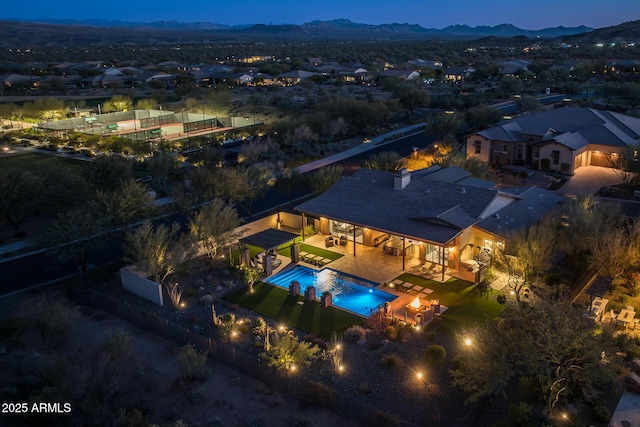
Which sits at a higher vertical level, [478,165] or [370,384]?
[478,165]

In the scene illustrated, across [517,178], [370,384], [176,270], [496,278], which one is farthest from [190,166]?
[370,384]

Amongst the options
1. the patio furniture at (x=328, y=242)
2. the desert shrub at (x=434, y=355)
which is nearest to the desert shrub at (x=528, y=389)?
the desert shrub at (x=434, y=355)

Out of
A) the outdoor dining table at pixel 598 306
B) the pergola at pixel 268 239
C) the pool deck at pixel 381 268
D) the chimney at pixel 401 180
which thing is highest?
the chimney at pixel 401 180

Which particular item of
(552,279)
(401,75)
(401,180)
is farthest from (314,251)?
(401,75)

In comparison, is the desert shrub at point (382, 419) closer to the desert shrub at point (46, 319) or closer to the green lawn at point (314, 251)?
the desert shrub at point (46, 319)

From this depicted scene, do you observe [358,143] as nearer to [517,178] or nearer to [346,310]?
[517,178]

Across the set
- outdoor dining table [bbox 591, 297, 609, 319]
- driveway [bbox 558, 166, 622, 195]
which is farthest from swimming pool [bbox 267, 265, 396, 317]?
driveway [bbox 558, 166, 622, 195]
